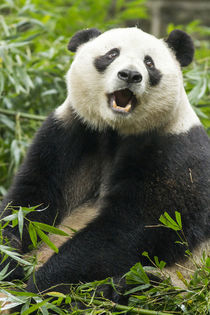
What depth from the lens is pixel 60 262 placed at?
3.98 m

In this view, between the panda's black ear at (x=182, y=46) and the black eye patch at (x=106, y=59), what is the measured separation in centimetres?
57

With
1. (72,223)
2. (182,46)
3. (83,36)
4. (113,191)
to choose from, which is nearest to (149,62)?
(182,46)

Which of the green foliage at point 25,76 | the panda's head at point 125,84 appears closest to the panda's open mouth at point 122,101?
the panda's head at point 125,84

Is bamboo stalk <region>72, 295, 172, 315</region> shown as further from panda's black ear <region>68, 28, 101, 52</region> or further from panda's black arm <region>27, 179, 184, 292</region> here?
panda's black ear <region>68, 28, 101, 52</region>

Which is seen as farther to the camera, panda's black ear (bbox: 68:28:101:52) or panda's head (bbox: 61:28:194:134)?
panda's black ear (bbox: 68:28:101:52)

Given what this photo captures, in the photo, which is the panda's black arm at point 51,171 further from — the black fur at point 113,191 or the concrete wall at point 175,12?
the concrete wall at point 175,12

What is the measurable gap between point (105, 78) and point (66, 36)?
3.10 meters

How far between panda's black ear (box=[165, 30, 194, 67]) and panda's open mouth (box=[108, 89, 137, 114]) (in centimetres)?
72

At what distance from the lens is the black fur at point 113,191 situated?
156 inches

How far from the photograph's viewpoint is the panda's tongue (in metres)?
4.12

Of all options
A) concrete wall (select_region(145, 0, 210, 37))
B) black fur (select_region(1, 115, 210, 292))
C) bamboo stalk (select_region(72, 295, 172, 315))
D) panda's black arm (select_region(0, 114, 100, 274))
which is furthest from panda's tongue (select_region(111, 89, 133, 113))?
concrete wall (select_region(145, 0, 210, 37))

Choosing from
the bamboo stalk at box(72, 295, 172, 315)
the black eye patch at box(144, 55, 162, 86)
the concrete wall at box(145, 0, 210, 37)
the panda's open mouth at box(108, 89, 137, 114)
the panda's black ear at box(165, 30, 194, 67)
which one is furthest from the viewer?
the concrete wall at box(145, 0, 210, 37)

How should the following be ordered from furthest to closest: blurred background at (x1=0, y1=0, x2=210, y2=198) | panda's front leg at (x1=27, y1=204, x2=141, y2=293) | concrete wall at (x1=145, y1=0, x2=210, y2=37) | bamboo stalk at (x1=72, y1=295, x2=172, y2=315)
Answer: concrete wall at (x1=145, y1=0, x2=210, y2=37) < blurred background at (x1=0, y1=0, x2=210, y2=198) < panda's front leg at (x1=27, y1=204, x2=141, y2=293) < bamboo stalk at (x1=72, y1=295, x2=172, y2=315)

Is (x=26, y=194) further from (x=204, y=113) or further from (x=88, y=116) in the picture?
(x=204, y=113)
